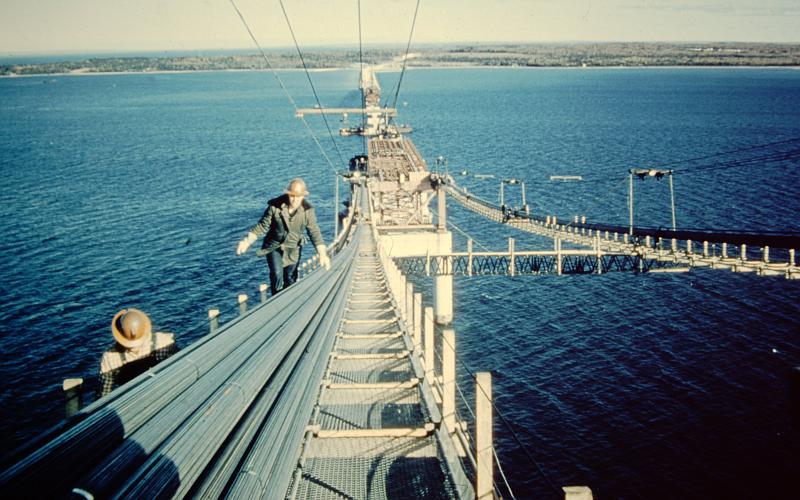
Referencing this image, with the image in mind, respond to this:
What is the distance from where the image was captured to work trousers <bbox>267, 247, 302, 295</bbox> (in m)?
11.5

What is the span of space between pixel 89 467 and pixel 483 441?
350cm

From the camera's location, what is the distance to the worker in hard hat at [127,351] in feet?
22.2

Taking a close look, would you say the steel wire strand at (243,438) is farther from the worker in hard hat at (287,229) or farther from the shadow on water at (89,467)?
the worker in hard hat at (287,229)

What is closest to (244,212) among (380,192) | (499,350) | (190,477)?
(380,192)

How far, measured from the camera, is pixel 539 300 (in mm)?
40125

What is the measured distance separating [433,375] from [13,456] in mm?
5905

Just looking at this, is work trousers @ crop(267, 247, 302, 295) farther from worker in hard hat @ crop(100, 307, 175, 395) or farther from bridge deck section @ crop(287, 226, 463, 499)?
worker in hard hat @ crop(100, 307, 175, 395)

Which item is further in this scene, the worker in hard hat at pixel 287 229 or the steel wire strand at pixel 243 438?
the worker in hard hat at pixel 287 229

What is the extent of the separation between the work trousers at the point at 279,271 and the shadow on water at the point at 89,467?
23.1ft

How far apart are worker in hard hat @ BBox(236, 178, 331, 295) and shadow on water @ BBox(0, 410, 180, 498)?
21.5 feet

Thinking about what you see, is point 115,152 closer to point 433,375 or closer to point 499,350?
point 499,350

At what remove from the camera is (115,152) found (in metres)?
90.2

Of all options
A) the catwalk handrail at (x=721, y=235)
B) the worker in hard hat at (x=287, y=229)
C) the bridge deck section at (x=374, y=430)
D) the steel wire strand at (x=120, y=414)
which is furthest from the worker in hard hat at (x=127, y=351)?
the catwalk handrail at (x=721, y=235)

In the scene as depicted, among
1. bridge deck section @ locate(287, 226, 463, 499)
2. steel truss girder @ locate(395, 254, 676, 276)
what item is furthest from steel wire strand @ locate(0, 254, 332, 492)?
steel truss girder @ locate(395, 254, 676, 276)
